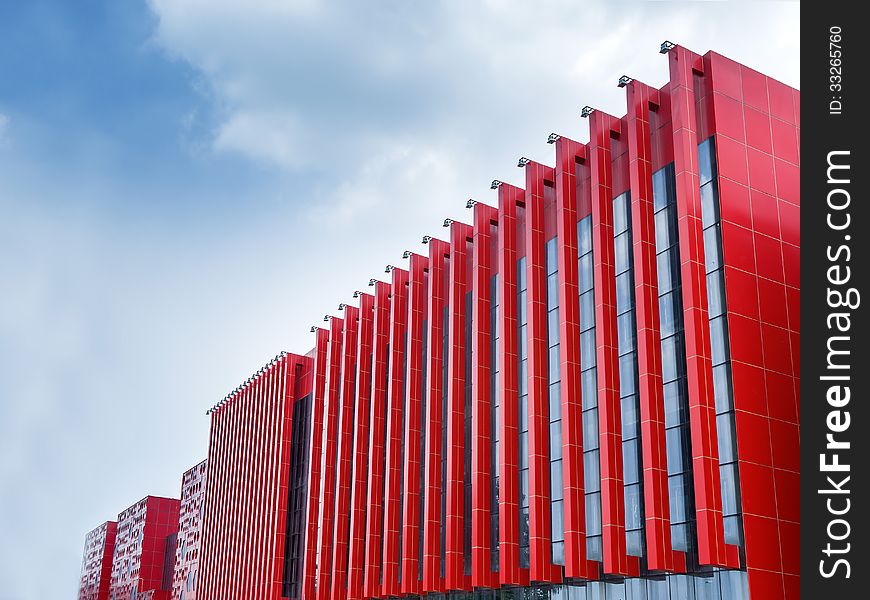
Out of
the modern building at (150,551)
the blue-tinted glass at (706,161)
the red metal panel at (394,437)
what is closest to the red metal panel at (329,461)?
the red metal panel at (394,437)

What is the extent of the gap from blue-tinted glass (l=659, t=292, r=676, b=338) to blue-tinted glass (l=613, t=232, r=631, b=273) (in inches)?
115

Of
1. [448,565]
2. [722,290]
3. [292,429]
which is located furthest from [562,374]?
[292,429]

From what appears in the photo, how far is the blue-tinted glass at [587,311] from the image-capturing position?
130 feet

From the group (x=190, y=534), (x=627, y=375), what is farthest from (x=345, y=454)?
(x=190, y=534)

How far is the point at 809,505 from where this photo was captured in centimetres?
2473

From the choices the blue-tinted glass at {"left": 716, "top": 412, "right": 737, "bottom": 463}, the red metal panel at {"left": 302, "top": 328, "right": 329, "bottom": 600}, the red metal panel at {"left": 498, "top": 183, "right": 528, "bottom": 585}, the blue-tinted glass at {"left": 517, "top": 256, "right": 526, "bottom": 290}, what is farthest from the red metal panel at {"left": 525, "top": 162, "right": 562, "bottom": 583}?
the red metal panel at {"left": 302, "top": 328, "right": 329, "bottom": 600}

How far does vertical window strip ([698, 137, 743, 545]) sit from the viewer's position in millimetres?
30859

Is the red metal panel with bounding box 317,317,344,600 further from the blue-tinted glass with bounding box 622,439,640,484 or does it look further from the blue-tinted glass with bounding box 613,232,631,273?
the blue-tinted glass with bounding box 613,232,631,273

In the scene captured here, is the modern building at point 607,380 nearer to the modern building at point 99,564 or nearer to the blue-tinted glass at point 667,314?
the blue-tinted glass at point 667,314

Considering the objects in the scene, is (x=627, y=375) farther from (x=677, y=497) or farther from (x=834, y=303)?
(x=834, y=303)

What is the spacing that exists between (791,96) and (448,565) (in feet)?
83.4

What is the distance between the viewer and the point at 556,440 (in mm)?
40125

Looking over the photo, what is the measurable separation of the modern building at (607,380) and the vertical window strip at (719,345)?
7cm

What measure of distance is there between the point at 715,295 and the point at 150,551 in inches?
3625
